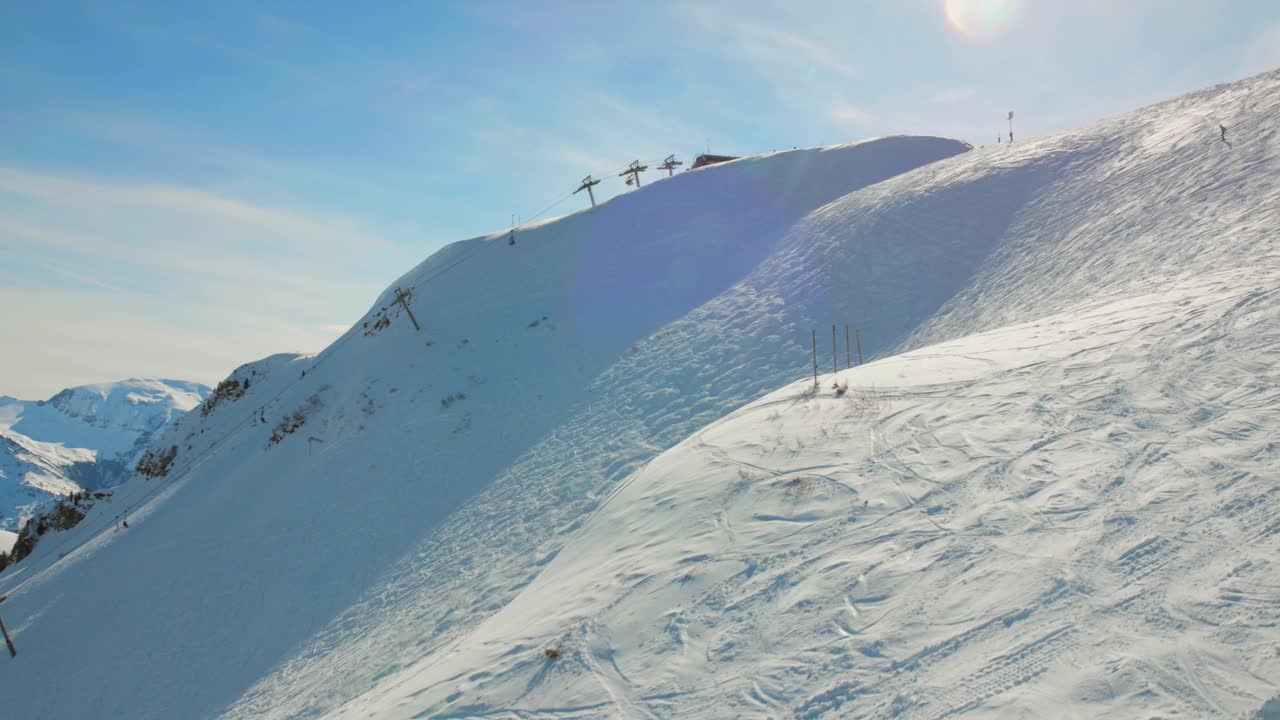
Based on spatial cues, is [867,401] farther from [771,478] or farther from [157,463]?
[157,463]

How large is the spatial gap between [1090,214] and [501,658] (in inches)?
769

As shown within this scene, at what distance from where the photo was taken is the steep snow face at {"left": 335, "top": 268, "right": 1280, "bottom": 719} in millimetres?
4391

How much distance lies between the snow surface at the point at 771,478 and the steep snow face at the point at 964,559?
0.04 m

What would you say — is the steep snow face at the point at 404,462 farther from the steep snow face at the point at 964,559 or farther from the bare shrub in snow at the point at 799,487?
the bare shrub in snow at the point at 799,487

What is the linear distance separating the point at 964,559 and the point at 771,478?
2.77 m

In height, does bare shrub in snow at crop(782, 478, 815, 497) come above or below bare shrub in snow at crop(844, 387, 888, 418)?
below

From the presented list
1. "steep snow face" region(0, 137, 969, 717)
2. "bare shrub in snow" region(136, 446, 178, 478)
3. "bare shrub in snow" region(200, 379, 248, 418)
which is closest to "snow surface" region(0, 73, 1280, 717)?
"steep snow face" region(0, 137, 969, 717)

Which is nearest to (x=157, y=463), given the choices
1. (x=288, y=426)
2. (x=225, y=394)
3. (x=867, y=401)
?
(x=225, y=394)

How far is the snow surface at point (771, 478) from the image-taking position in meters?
5.03

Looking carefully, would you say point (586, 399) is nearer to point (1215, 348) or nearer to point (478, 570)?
point (478, 570)

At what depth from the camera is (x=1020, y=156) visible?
23609 millimetres

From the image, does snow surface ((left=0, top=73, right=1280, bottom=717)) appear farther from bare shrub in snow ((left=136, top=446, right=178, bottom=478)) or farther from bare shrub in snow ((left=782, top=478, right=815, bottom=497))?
bare shrub in snow ((left=136, top=446, right=178, bottom=478))

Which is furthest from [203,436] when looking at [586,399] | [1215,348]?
[1215,348]

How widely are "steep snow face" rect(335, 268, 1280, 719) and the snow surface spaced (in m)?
0.04
